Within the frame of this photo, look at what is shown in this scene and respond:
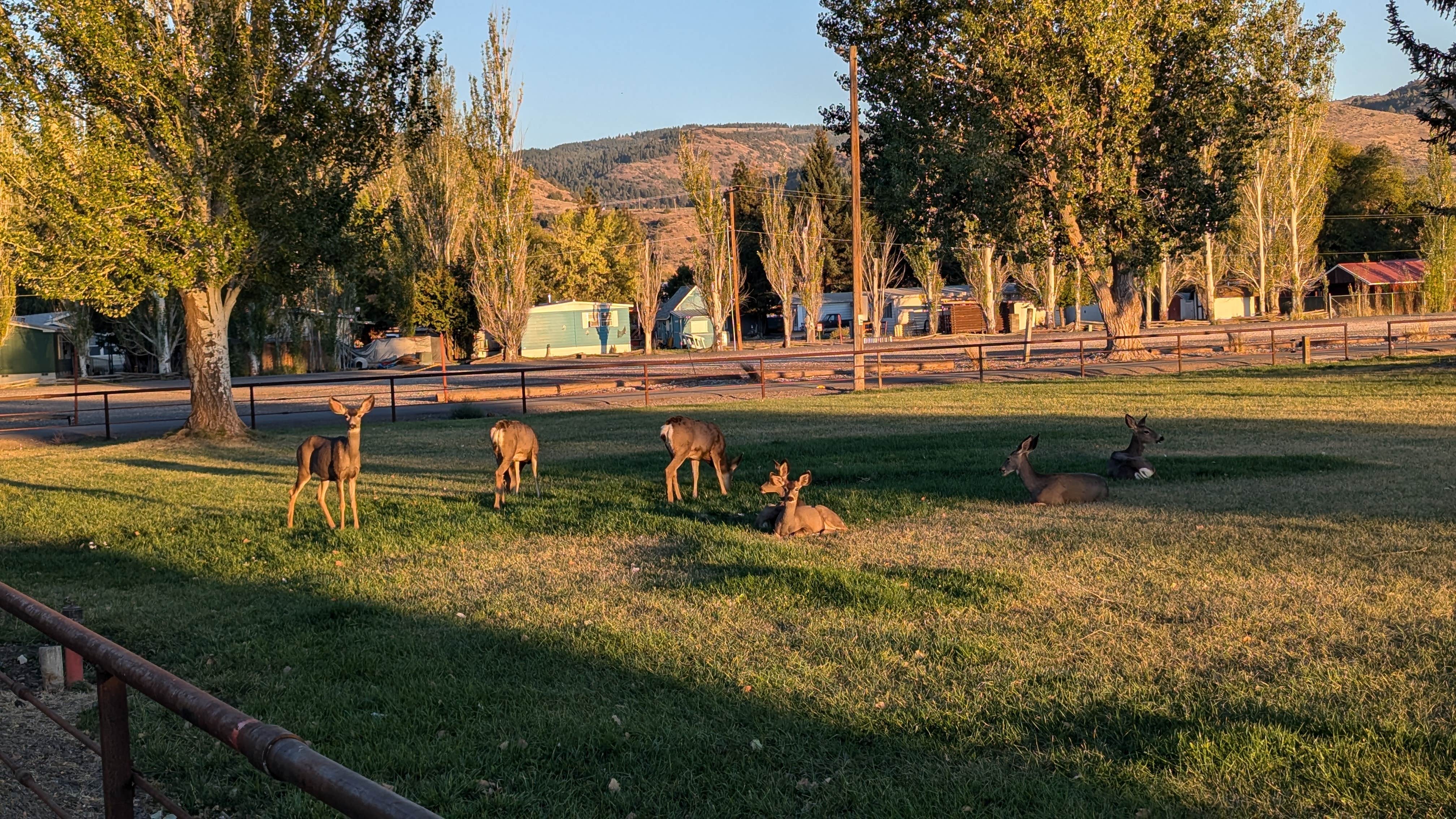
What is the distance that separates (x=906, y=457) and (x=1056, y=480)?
13.2ft

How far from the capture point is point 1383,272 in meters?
85.5

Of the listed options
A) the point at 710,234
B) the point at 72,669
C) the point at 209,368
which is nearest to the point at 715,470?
the point at 72,669

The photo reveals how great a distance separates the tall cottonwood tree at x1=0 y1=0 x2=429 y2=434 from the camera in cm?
2123

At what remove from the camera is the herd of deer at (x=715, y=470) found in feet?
34.5

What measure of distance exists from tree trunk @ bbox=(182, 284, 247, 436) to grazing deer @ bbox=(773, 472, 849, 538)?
55.1 feet

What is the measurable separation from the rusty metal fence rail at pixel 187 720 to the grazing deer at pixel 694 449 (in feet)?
28.0

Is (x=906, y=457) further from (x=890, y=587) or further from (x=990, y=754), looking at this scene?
(x=990, y=754)

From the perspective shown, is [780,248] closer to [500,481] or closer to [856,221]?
[856,221]

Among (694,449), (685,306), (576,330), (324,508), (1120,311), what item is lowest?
(324,508)

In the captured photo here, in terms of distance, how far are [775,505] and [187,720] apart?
826 cm

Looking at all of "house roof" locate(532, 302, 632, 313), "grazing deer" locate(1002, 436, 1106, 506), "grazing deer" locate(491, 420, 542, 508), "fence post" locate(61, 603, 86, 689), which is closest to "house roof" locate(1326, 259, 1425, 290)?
"house roof" locate(532, 302, 632, 313)

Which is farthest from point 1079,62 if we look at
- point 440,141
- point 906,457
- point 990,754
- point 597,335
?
point 597,335

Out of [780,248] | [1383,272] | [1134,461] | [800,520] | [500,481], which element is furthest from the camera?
[1383,272]

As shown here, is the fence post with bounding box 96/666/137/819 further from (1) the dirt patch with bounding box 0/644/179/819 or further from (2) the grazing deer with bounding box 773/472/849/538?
(2) the grazing deer with bounding box 773/472/849/538
